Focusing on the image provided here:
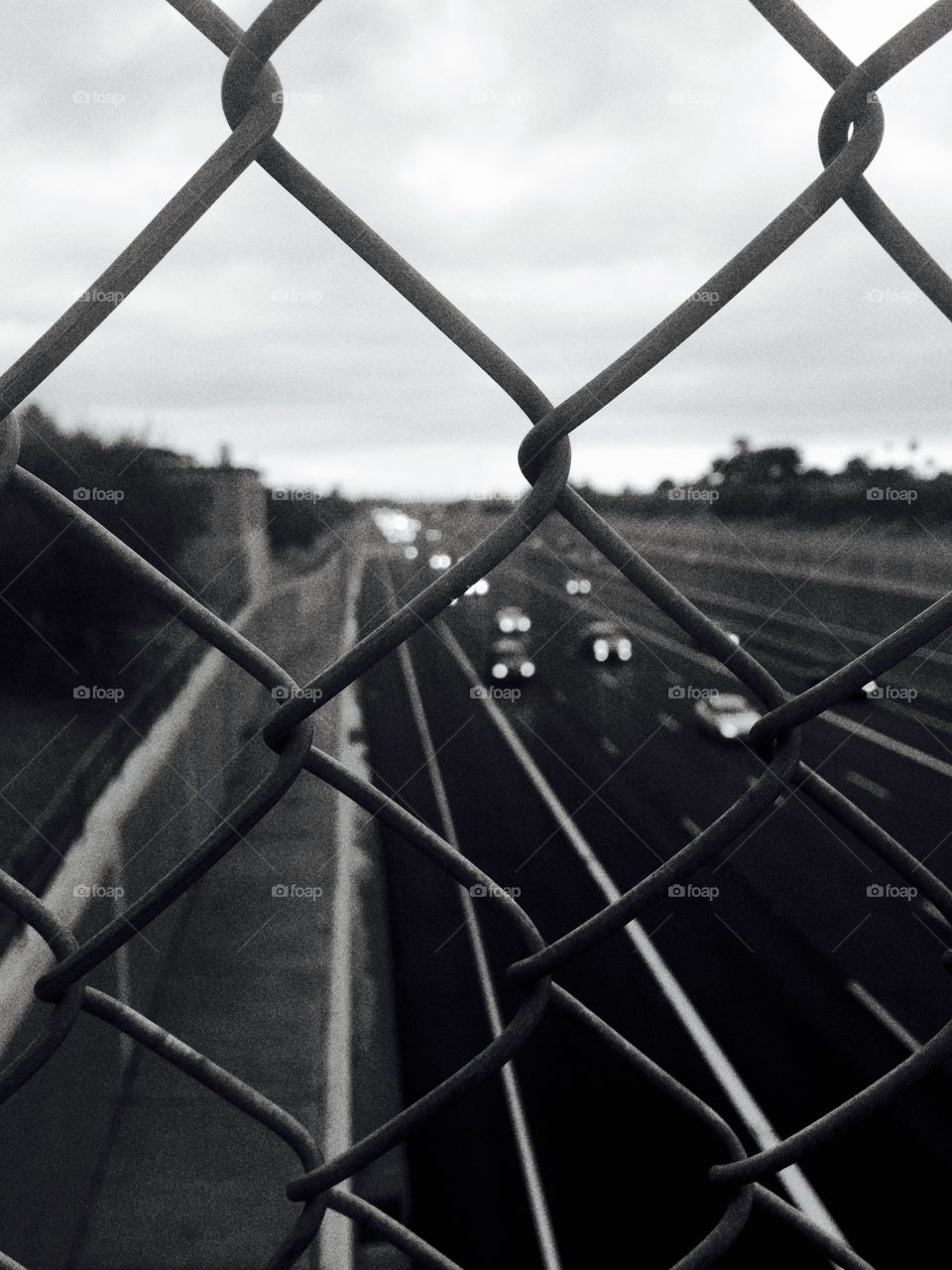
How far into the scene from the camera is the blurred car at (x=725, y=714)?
1742 centimetres

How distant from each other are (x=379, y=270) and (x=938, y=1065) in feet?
1.93

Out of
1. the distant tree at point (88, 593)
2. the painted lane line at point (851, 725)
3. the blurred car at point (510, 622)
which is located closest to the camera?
the distant tree at point (88, 593)

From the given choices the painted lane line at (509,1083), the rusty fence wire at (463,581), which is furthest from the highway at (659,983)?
the rusty fence wire at (463,581)

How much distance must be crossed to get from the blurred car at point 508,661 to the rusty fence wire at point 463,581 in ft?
71.6

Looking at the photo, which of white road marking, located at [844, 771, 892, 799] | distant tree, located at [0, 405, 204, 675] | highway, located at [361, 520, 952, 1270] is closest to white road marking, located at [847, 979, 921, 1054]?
highway, located at [361, 520, 952, 1270]

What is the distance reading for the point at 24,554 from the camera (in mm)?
8742

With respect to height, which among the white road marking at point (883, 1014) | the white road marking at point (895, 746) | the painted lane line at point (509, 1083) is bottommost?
the painted lane line at point (509, 1083)

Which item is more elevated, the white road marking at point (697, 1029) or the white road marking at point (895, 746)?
the white road marking at point (895, 746)

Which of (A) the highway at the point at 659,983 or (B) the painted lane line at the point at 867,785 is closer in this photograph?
(A) the highway at the point at 659,983

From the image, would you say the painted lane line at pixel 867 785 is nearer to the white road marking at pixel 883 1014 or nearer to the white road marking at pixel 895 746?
the white road marking at pixel 895 746

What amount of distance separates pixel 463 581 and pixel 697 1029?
34.3 ft

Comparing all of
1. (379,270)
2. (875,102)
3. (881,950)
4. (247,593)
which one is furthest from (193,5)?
(247,593)

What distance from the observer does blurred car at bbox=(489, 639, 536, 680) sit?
893 inches

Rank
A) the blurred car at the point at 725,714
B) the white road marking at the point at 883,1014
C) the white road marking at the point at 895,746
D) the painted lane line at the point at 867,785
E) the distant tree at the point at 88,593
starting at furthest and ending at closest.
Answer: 1. the white road marking at the point at 895,746
2. the blurred car at the point at 725,714
3. the painted lane line at the point at 867,785
4. the white road marking at the point at 883,1014
5. the distant tree at the point at 88,593
